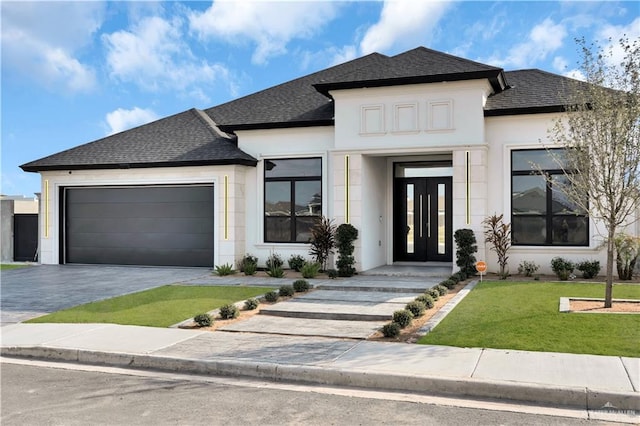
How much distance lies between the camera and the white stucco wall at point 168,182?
16.8 metres

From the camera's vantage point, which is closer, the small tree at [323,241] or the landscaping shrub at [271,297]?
the landscaping shrub at [271,297]

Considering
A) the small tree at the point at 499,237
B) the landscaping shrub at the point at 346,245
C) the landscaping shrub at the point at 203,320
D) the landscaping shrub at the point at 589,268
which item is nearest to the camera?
the landscaping shrub at the point at 203,320

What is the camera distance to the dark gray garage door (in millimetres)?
17703

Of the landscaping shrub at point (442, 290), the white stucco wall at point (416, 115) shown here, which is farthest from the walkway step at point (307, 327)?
the white stucco wall at point (416, 115)

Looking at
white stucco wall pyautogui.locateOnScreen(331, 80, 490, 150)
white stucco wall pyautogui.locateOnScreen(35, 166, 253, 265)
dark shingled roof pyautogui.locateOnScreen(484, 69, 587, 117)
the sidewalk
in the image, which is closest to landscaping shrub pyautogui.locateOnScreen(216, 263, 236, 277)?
white stucco wall pyautogui.locateOnScreen(35, 166, 253, 265)

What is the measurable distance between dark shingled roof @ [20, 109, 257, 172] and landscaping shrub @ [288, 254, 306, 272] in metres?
3.12

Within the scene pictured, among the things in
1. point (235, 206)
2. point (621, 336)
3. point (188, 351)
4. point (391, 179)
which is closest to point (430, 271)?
point (391, 179)

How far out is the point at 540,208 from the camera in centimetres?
1480

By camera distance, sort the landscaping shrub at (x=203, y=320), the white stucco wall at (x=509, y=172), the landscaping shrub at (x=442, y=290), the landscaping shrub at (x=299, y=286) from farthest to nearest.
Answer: the white stucco wall at (x=509, y=172)
the landscaping shrub at (x=299, y=286)
the landscaping shrub at (x=442, y=290)
the landscaping shrub at (x=203, y=320)

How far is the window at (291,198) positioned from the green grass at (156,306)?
4242 mm

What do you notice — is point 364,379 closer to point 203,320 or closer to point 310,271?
point 203,320

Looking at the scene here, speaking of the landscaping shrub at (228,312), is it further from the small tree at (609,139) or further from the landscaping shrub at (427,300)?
the small tree at (609,139)

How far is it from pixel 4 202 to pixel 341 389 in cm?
1961

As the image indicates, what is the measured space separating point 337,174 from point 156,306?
669 centimetres
